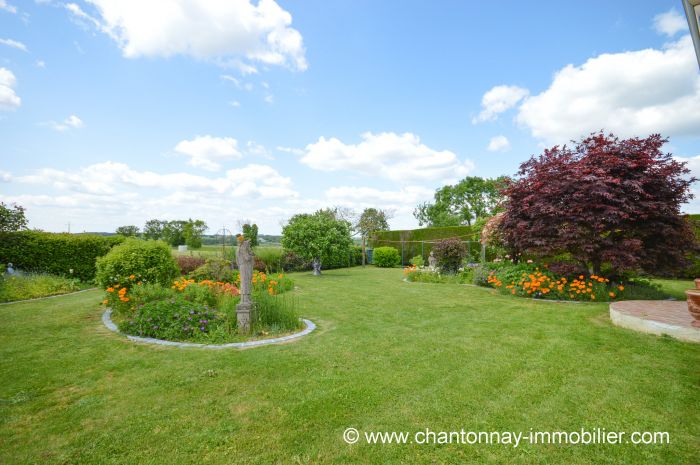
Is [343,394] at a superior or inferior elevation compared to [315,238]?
inferior

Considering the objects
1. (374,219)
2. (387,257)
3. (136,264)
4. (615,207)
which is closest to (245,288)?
(136,264)

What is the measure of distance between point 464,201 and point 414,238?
26459 millimetres

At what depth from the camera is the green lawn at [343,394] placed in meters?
2.22

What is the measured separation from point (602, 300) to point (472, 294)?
2.90 m

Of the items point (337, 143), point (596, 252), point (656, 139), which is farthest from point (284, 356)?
point (337, 143)

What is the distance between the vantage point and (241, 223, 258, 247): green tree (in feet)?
59.7

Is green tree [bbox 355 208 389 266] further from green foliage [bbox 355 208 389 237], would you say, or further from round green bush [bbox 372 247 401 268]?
round green bush [bbox 372 247 401 268]

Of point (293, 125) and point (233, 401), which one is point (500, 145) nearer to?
point (293, 125)

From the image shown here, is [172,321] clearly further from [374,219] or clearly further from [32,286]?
[374,219]

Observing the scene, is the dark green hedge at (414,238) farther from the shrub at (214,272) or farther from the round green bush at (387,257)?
the shrub at (214,272)

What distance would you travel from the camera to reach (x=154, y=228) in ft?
135

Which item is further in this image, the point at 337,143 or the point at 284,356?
the point at 337,143

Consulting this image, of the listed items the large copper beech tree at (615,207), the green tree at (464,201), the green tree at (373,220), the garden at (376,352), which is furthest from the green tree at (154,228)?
the large copper beech tree at (615,207)

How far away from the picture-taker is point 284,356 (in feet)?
13.4
